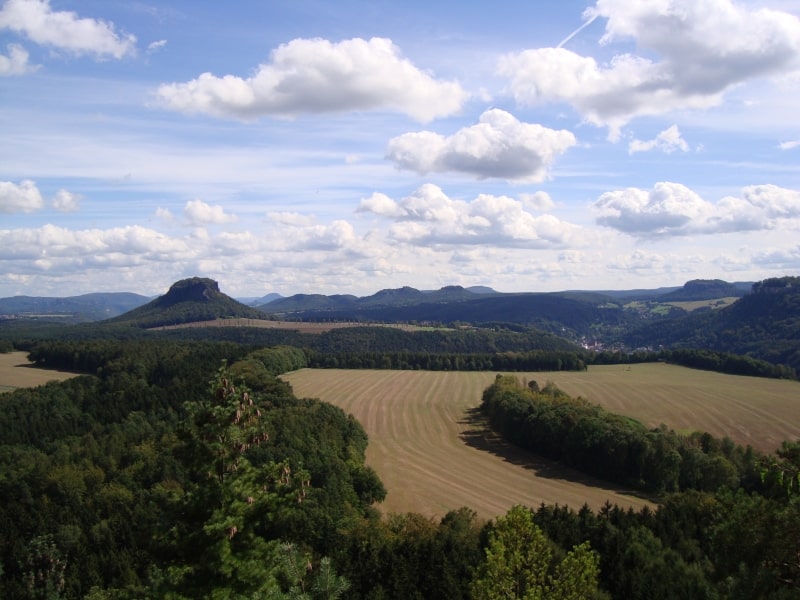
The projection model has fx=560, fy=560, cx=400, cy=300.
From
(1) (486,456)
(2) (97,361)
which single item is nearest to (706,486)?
(1) (486,456)

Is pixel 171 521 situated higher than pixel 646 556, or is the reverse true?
pixel 171 521

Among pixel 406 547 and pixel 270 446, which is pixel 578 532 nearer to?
pixel 406 547

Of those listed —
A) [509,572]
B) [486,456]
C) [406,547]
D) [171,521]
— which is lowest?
[486,456]

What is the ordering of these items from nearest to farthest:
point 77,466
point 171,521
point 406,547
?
point 171,521, point 406,547, point 77,466

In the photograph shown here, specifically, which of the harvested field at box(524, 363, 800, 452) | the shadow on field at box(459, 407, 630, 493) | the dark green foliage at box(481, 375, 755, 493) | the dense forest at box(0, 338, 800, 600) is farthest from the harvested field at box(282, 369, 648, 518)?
the harvested field at box(524, 363, 800, 452)

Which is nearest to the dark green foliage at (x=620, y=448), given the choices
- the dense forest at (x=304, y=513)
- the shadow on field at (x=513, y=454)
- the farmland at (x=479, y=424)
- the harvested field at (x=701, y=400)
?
the dense forest at (x=304, y=513)

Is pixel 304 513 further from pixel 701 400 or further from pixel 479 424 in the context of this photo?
pixel 701 400

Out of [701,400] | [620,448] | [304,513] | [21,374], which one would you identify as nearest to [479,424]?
[620,448]

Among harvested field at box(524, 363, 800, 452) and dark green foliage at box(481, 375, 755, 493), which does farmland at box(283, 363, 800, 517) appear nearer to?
harvested field at box(524, 363, 800, 452)
